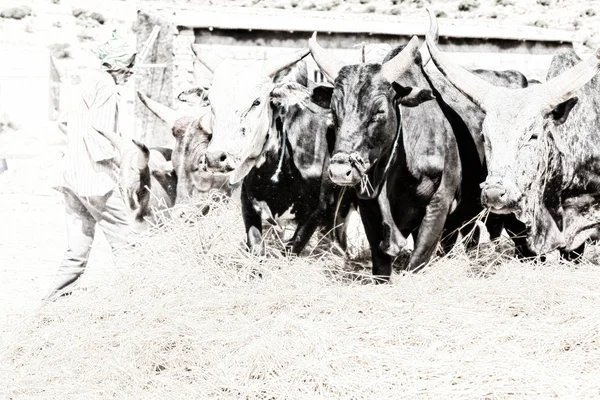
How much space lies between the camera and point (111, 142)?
7285 millimetres

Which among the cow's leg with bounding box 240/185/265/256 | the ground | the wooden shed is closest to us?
the ground

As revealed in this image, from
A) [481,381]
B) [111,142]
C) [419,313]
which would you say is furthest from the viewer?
[111,142]

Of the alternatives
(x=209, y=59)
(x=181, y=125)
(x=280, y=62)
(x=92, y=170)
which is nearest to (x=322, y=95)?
(x=280, y=62)

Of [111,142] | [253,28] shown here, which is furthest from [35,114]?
[111,142]

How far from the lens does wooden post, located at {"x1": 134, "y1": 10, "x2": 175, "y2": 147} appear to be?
20.6 m

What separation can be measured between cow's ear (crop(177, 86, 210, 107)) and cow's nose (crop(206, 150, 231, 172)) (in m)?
1.58

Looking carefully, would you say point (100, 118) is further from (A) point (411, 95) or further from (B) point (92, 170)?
(A) point (411, 95)

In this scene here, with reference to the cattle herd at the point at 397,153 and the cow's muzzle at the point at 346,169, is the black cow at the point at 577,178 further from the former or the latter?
the cow's muzzle at the point at 346,169

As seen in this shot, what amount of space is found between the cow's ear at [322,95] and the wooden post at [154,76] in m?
14.4

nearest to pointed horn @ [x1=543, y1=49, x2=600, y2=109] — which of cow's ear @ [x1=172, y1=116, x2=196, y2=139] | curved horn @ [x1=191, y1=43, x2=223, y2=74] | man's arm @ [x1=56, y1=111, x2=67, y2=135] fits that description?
curved horn @ [x1=191, y1=43, x2=223, y2=74]

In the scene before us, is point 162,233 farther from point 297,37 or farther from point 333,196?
point 297,37

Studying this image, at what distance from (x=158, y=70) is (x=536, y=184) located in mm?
16823

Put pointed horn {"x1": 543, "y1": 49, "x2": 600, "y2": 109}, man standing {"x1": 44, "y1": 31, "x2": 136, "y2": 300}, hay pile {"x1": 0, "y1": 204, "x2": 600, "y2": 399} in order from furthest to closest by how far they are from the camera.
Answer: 1. man standing {"x1": 44, "y1": 31, "x2": 136, "y2": 300}
2. pointed horn {"x1": 543, "y1": 49, "x2": 600, "y2": 109}
3. hay pile {"x1": 0, "y1": 204, "x2": 600, "y2": 399}

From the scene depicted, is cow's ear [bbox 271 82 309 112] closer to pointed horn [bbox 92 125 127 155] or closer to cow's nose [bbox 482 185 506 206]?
pointed horn [bbox 92 125 127 155]
